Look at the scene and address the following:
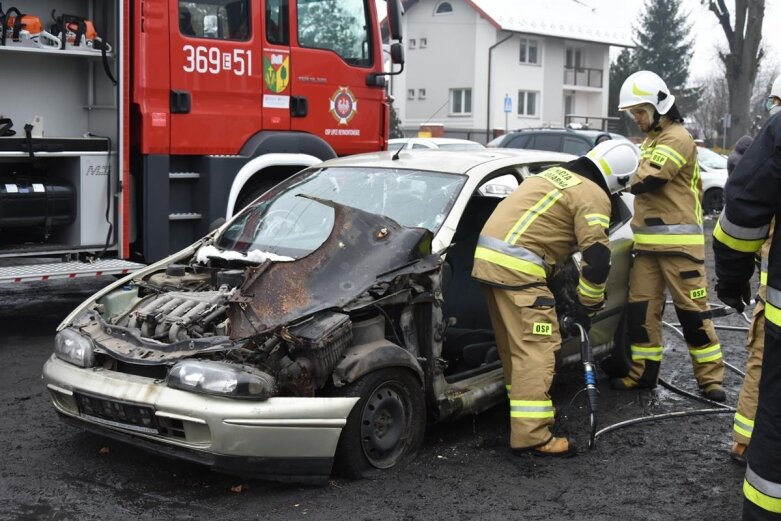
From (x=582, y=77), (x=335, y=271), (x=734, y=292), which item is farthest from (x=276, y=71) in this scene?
(x=582, y=77)

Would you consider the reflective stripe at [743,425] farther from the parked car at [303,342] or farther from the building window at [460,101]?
the building window at [460,101]

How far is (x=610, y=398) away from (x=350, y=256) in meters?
2.39

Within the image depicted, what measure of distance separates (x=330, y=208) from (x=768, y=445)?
2.94 metres

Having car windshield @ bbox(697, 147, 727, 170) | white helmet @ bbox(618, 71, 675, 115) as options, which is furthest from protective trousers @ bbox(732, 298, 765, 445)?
car windshield @ bbox(697, 147, 727, 170)

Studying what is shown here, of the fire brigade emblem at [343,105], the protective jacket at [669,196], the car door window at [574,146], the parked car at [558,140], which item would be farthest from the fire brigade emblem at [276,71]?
the car door window at [574,146]

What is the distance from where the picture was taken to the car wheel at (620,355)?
6438mm

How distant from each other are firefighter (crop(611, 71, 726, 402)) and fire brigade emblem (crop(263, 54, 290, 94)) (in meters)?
3.18

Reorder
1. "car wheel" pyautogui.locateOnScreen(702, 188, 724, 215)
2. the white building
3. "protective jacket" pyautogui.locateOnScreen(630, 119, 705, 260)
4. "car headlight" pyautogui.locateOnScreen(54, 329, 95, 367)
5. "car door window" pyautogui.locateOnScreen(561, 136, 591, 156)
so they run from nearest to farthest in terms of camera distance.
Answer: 1. "car headlight" pyautogui.locateOnScreen(54, 329, 95, 367)
2. "protective jacket" pyautogui.locateOnScreen(630, 119, 705, 260)
3. "car door window" pyautogui.locateOnScreen(561, 136, 591, 156)
4. "car wheel" pyautogui.locateOnScreen(702, 188, 724, 215)
5. the white building

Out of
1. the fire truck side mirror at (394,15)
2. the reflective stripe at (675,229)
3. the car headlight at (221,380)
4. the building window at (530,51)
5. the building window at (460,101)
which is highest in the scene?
the building window at (530,51)

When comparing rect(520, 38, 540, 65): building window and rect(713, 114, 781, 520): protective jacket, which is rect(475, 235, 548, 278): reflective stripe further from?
rect(520, 38, 540, 65): building window

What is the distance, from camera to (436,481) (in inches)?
182

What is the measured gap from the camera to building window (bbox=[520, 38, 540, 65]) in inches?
1916

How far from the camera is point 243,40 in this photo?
8.06m

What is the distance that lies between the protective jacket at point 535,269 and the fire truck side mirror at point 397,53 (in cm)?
379
